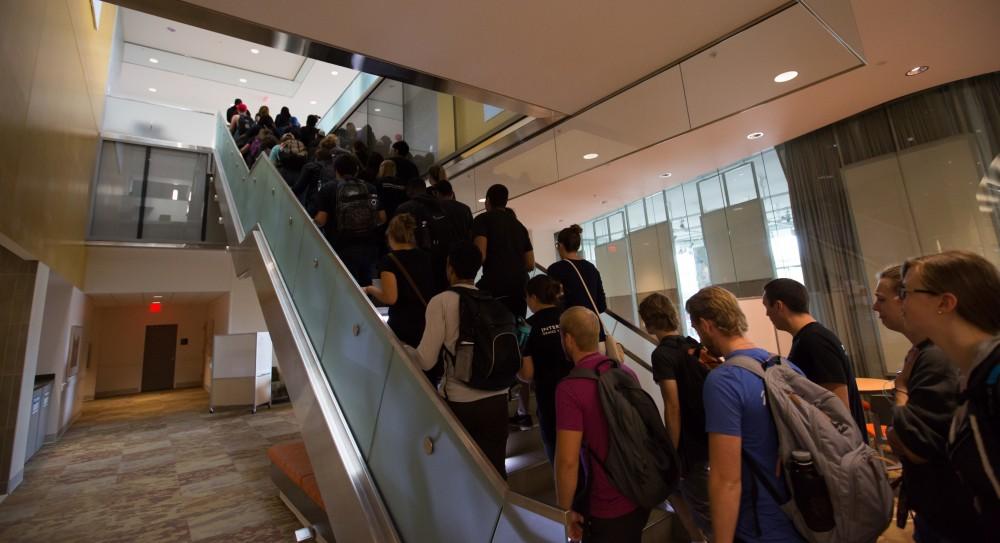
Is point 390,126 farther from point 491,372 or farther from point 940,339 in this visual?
point 940,339

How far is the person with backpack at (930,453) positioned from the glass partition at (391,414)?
53.4 inches

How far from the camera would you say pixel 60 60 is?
239 inches

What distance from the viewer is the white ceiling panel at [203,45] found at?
13.6 m

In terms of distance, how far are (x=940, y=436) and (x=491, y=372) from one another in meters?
1.61

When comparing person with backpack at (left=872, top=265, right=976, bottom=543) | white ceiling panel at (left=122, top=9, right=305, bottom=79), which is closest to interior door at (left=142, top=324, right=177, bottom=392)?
white ceiling panel at (left=122, top=9, right=305, bottom=79)

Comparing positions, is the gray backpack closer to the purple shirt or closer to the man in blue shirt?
the man in blue shirt

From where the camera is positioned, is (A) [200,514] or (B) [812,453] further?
(A) [200,514]

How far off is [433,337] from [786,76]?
4467mm

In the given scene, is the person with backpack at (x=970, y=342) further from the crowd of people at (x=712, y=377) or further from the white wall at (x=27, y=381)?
the white wall at (x=27, y=381)

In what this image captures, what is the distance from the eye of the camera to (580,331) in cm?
191

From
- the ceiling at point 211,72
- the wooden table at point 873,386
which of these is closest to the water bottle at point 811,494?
the wooden table at point 873,386

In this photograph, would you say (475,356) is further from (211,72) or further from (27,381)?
(211,72)

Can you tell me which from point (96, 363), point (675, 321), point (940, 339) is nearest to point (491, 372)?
point (675, 321)


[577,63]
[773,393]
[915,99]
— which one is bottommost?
[773,393]
